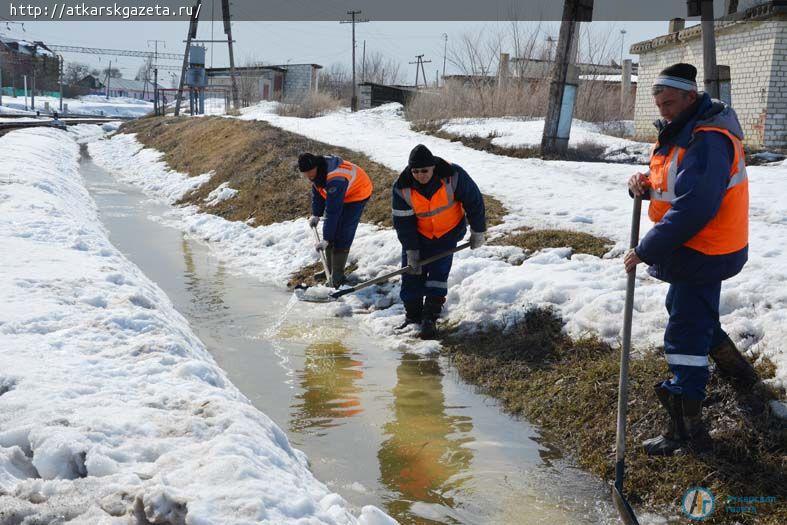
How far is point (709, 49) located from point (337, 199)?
916 centimetres

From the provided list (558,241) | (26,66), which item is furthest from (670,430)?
(26,66)

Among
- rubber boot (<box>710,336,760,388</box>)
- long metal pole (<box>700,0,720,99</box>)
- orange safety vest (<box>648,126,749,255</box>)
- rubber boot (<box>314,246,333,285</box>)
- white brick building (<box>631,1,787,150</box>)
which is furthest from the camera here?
white brick building (<box>631,1,787,150</box>)

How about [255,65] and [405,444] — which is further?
[255,65]

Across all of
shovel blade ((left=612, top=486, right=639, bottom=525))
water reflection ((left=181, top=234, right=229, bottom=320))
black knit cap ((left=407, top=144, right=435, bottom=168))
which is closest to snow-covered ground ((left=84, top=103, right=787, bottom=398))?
water reflection ((left=181, top=234, right=229, bottom=320))

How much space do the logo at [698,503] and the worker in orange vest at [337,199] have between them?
17.6 feet

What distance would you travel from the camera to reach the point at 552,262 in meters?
7.34

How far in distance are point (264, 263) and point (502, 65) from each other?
1894 centimetres

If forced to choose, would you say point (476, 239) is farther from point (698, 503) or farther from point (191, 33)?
point (191, 33)

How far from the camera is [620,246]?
23.7ft

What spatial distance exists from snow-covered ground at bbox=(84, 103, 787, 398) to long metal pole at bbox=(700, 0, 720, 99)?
8.35ft

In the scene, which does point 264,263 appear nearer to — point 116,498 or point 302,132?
point 116,498

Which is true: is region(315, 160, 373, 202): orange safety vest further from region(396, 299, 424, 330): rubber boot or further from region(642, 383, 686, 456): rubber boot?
region(642, 383, 686, 456): rubber boot

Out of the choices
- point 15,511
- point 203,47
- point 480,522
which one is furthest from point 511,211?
point 203,47

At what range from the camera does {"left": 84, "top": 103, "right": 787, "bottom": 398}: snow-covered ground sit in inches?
212
